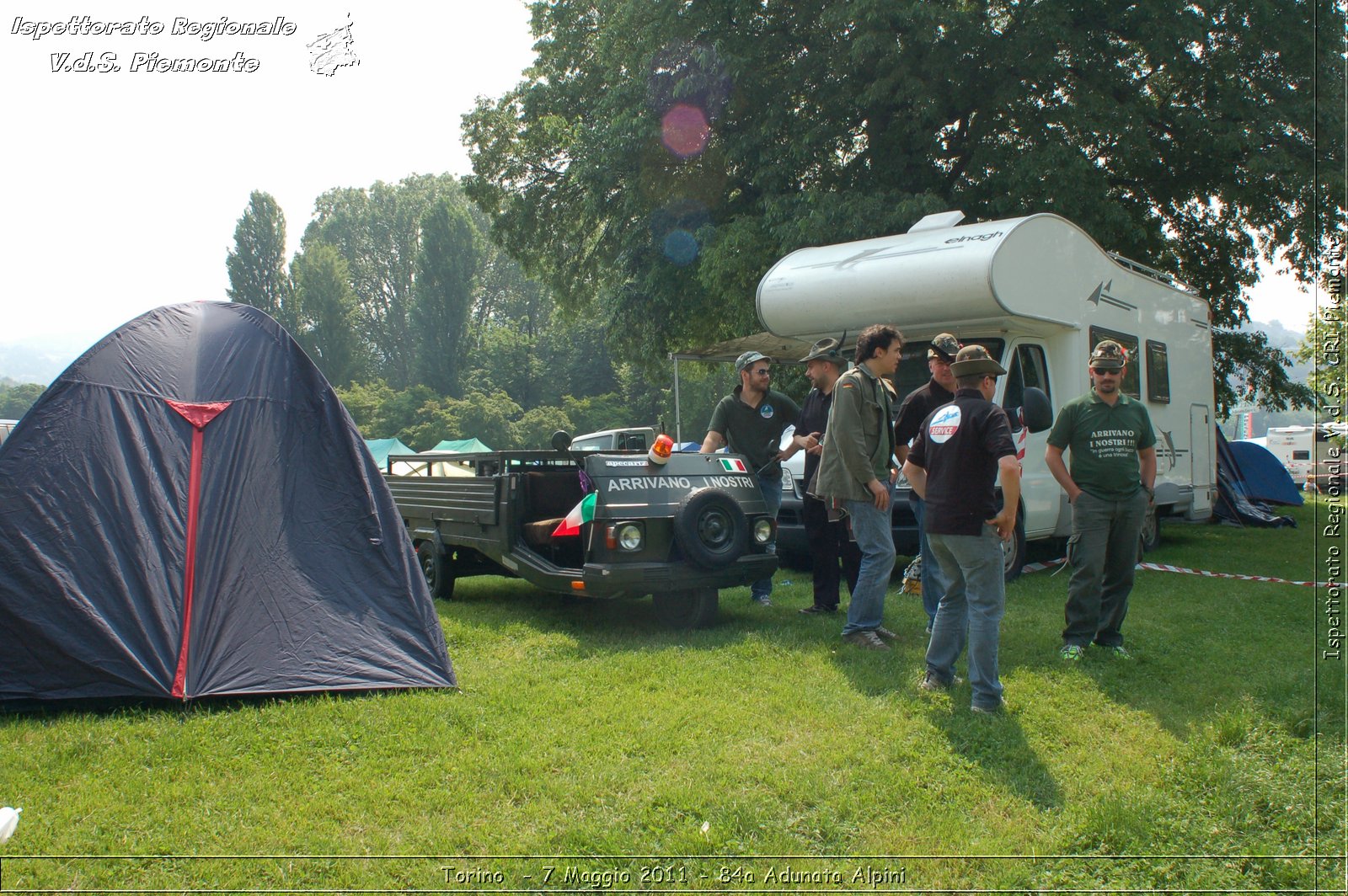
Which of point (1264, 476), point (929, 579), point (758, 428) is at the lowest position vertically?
point (1264, 476)

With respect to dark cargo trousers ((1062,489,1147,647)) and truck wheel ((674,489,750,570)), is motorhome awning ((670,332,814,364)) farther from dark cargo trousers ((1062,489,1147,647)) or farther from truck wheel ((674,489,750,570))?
dark cargo trousers ((1062,489,1147,647))

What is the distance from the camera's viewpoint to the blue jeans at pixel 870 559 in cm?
583

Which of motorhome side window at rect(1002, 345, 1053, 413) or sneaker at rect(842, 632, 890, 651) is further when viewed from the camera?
motorhome side window at rect(1002, 345, 1053, 413)

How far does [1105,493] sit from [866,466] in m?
1.51

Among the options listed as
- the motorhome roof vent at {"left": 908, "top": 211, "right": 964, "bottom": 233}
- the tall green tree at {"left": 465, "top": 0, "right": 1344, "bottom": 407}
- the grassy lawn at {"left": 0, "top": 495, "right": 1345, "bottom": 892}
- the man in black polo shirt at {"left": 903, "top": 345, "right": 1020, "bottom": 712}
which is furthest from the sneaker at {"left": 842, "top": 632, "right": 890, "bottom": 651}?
the tall green tree at {"left": 465, "top": 0, "right": 1344, "bottom": 407}

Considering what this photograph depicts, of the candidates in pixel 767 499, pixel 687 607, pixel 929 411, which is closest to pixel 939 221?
pixel 767 499

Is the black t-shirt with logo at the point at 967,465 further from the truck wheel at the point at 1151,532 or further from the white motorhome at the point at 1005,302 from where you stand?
the truck wheel at the point at 1151,532

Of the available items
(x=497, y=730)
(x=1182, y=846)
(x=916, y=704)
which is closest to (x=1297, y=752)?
(x=1182, y=846)

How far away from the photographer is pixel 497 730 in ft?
14.6

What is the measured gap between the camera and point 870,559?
5887 mm

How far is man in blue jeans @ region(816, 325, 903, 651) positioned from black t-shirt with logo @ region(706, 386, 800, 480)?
4.98 feet

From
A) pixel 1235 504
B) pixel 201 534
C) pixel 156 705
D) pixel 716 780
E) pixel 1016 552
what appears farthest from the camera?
pixel 1235 504

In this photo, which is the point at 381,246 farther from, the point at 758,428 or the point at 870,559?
the point at 870,559

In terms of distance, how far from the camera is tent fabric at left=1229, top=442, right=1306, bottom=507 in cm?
1570
